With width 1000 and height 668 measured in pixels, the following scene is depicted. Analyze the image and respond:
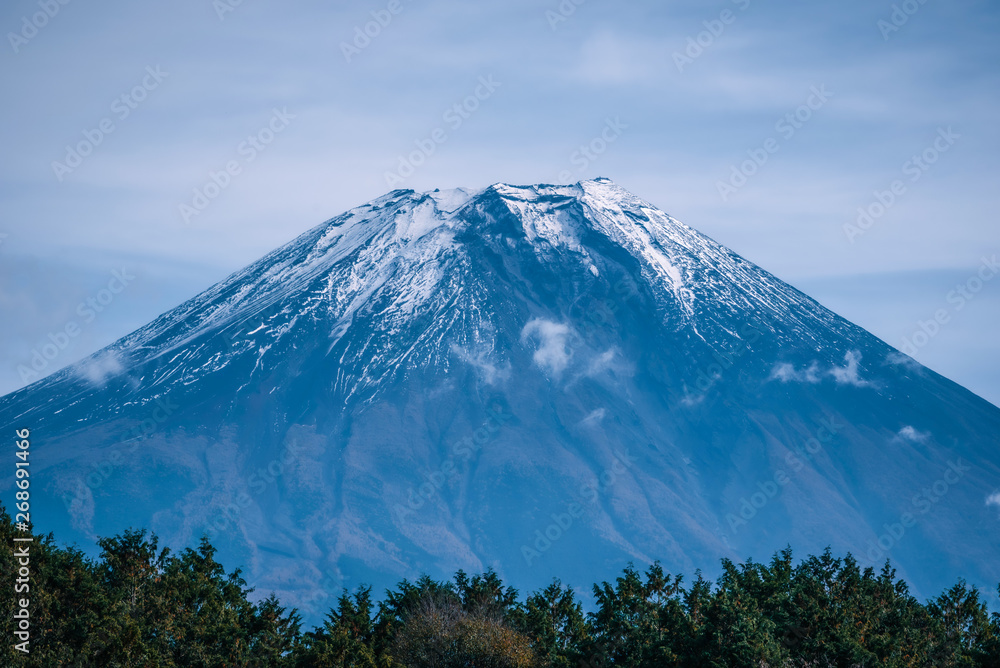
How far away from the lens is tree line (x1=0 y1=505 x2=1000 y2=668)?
43.9 metres

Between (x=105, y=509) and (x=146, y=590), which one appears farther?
(x=105, y=509)

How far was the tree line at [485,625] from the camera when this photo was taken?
144ft

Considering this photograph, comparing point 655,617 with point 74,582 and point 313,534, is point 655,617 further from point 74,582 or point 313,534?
point 313,534

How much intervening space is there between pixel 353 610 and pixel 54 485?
5945 inches

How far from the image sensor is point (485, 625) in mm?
52594

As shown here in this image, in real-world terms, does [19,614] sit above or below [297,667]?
above

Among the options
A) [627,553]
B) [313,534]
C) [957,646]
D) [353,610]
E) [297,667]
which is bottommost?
[957,646]

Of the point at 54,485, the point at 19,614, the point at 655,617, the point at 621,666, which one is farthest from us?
the point at 54,485

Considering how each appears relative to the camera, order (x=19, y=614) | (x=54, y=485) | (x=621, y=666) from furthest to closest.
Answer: (x=54, y=485), (x=621, y=666), (x=19, y=614)

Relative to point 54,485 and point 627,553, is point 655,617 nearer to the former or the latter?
point 627,553

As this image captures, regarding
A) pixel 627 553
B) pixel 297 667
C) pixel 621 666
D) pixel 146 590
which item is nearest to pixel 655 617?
pixel 621 666

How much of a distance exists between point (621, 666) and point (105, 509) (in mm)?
167471

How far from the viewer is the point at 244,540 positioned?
194250 mm

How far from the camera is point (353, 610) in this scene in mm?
60844
